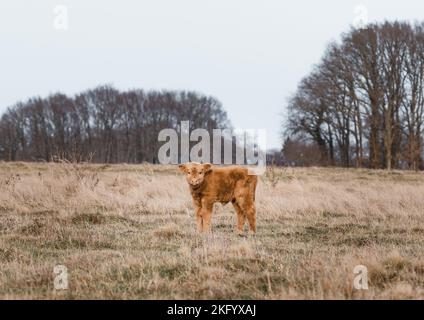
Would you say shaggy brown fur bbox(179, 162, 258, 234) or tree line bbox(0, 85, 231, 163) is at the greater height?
tree line bbox(0, 85, 231, 163)

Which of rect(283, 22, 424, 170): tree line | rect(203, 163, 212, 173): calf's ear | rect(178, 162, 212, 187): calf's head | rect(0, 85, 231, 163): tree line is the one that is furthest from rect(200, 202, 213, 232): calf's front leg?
rect(0, 85, 231, 163): tree line

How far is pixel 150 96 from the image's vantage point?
7381cm

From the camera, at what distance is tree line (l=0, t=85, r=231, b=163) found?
70.2 meters

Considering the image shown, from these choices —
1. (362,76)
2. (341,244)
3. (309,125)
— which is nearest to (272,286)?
(341,244)

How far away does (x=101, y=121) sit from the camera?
2820 inches

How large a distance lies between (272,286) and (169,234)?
3.87m

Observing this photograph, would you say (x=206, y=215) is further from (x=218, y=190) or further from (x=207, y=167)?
(x=207, y=167)

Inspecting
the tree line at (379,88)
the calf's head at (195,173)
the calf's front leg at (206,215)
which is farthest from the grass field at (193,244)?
the tree line at (379,88)

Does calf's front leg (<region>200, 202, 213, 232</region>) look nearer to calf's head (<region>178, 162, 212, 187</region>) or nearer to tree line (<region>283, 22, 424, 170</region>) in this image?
calf's head (<region>178, 162, 212, 187</region>)

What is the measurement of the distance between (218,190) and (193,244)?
1492 mm

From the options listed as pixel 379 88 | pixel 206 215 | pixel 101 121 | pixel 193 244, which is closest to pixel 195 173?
pixel 206 215

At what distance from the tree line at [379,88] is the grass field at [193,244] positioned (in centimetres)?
2633

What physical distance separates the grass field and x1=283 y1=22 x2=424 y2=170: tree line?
2633cm
